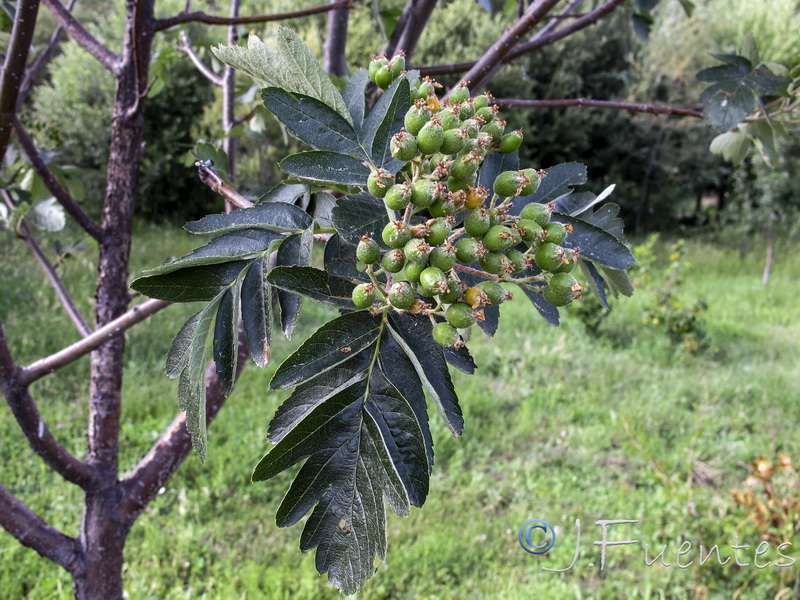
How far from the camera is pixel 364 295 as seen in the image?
59 centimetres

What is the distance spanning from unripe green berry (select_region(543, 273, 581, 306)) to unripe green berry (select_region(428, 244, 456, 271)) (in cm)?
13

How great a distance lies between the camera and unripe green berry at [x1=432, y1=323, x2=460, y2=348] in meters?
0.58

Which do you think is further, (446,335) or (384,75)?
(384,75)

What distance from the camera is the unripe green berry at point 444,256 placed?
578 millimetres

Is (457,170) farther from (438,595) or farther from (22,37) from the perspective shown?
(438,595)

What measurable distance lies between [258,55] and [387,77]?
0.16m

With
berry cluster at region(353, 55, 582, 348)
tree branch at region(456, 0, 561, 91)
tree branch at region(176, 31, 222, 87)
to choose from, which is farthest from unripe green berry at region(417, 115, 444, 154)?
tree branch at region(176, 31, 222, 87)

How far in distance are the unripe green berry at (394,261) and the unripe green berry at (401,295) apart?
0.02 meters

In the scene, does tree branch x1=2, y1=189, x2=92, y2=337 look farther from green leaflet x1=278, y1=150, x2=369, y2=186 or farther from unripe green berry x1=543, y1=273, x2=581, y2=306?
unripe green berry x1=543, y1=273, x2=581, y2=306

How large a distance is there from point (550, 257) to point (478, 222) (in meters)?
0.08

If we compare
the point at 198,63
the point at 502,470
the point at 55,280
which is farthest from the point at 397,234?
the point at 502,470

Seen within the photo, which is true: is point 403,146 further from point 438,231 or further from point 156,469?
point 156,469

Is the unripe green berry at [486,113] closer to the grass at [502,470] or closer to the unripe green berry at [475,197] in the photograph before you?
the unripe green berry at [475,197]

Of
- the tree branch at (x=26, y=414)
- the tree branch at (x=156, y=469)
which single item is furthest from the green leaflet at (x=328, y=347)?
the tree branch at (x=26, y=414)
